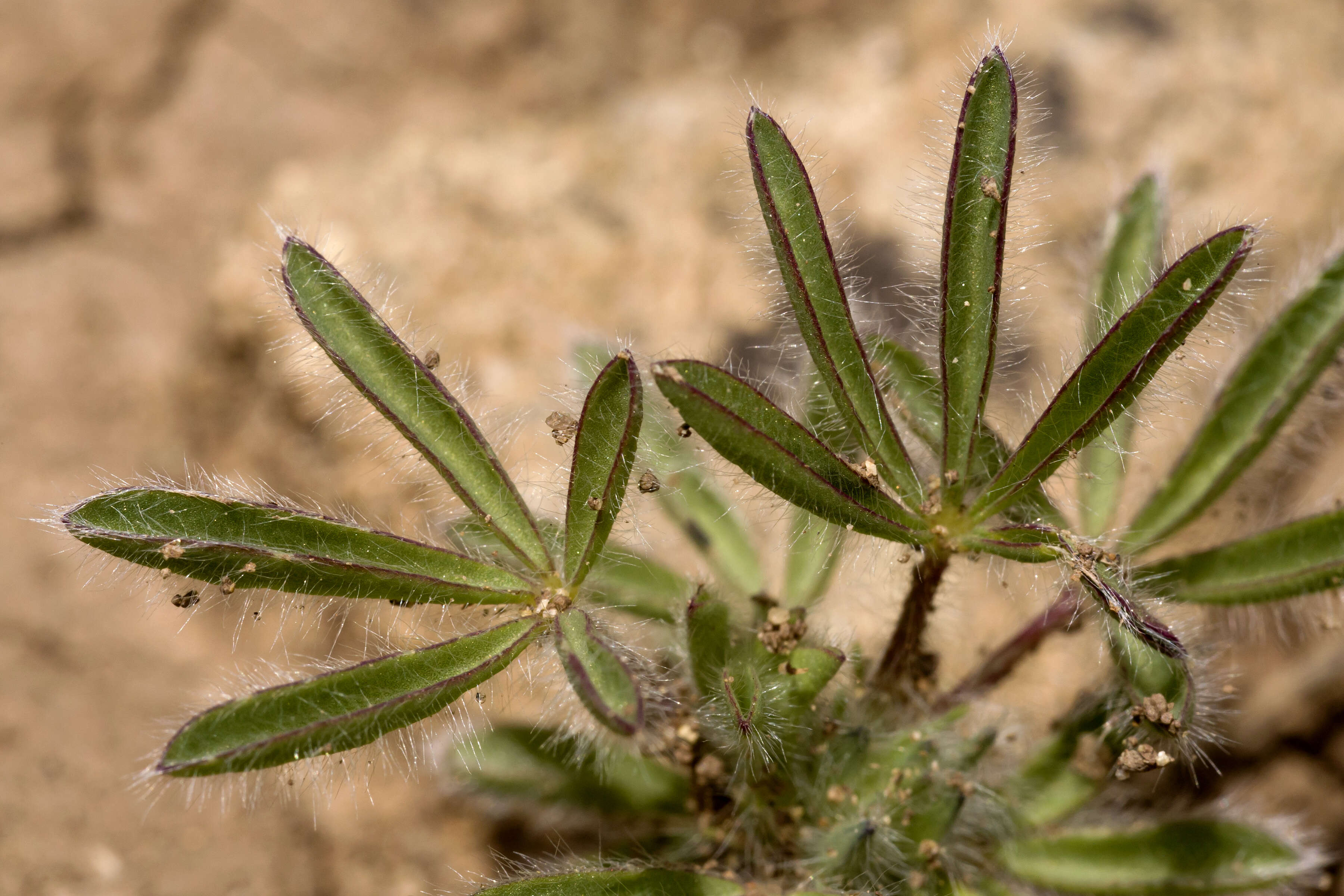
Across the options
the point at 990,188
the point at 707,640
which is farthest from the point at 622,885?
the point at 990,188

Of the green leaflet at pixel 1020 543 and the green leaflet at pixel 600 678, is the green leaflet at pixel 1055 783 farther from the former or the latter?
the green leaflet at pixel 600 678

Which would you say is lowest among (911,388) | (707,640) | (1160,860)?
(1160,860)

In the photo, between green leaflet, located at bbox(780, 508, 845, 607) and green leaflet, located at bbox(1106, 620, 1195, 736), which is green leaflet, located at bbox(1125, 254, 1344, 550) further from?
green leaflet, located at bbox(780, 508, 845, 607)

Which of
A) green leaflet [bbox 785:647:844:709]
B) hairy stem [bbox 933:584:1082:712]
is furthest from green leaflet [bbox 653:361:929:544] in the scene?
hairy stem [bbox 933:584:1082:712]

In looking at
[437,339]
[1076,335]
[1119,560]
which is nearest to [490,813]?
[437,339]

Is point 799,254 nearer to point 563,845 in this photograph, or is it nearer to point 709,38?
point 563,845

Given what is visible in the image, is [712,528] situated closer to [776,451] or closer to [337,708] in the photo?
[776,451]

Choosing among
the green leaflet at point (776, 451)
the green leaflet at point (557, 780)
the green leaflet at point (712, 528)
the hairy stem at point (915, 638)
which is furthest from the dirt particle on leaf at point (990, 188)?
the green leaflet at point (557, 780)
